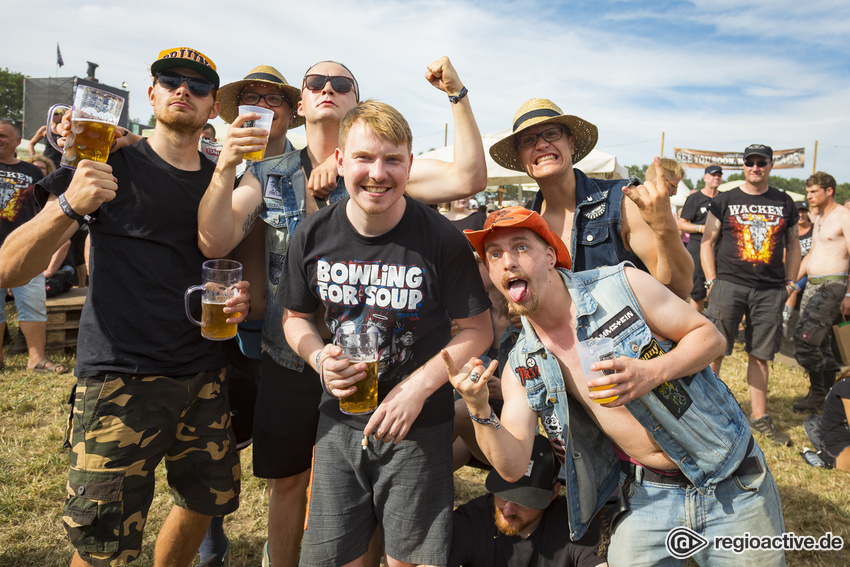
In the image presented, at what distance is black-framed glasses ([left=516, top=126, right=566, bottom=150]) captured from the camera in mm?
3146

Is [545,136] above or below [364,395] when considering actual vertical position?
above

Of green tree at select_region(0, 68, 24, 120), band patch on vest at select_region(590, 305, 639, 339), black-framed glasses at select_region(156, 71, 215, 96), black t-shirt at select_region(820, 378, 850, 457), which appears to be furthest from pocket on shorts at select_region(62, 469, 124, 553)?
green tree at select_region(0, 68, 24, 120)

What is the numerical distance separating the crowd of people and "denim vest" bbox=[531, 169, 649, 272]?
0.01 meters

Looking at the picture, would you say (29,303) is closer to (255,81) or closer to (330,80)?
(255,81)

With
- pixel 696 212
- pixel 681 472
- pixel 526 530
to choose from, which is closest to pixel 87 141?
pixel 526 530

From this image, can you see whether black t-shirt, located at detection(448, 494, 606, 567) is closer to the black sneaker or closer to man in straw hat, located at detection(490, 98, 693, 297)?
man in straw hat, located at detection(490, 98, 693, 297)

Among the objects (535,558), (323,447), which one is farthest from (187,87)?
(535,558)

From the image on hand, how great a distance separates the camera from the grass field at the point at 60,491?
11.2 feet

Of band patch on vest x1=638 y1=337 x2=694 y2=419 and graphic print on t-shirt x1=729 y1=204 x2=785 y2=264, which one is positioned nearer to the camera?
band patch on vest x1=638 y1=337 x2=694 y2=419

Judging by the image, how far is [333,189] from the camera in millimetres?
2703

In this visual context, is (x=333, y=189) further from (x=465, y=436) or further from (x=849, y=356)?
(x=849, y=356)

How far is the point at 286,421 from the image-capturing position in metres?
2.74

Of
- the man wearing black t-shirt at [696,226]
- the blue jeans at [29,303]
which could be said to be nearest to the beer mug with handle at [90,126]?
the blue jeans at [29,303]

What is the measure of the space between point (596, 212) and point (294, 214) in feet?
5.89
